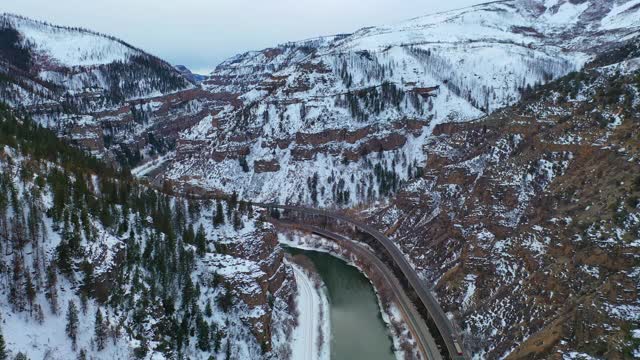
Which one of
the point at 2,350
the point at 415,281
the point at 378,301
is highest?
the point at 2,350

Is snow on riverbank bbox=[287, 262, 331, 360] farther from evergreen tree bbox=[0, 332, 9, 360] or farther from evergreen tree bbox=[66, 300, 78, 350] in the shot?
evergreen tree bbox=[0, 332, 9, 360]

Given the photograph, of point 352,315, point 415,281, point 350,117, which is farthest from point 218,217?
point 350,117

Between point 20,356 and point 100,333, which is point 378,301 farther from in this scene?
point 20,356

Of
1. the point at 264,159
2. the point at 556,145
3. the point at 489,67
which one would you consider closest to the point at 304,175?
the point at 264,159

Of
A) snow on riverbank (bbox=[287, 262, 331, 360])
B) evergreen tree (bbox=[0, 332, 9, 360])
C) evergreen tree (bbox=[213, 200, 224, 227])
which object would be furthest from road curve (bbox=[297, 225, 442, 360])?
evergreen tree (bbox=[0, 332, 9, 360])

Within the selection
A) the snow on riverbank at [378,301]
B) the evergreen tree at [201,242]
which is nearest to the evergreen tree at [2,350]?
the evergreen tree at [201,242]

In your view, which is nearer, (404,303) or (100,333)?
(100,333)

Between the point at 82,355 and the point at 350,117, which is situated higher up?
the point at 350,117
